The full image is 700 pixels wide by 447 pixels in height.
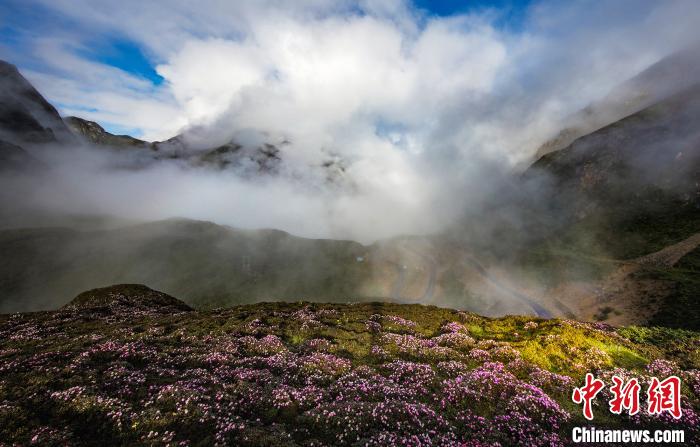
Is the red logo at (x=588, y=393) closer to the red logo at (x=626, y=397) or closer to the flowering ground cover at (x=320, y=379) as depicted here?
the flowering ground cover at (x=320, y=379)

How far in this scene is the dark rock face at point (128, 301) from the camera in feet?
145

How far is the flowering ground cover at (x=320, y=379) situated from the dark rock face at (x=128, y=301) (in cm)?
1275

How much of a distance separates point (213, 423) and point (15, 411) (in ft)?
28.5

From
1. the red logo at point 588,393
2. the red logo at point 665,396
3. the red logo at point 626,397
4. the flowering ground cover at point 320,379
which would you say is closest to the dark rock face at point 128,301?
the flowering ground cover at point 320,379

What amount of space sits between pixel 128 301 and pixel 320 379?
42.2 metres

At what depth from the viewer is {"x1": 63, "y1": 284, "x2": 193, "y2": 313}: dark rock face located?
4428 centimetres

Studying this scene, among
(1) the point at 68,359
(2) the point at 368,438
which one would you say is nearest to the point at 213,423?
(2) the point at 368,438

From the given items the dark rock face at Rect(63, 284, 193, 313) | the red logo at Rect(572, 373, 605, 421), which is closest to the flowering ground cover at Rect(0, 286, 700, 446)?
the red logo at Rect(572, 373, 605, 421)

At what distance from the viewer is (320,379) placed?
64.1 feet

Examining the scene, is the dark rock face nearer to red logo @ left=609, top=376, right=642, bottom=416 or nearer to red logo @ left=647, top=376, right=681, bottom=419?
red logo @ left=609, top=376, right=642, bottom=416

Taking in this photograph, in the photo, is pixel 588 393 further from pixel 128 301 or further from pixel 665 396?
pixel 128 301

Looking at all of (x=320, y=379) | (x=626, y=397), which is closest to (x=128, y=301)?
(x=320, y=379)

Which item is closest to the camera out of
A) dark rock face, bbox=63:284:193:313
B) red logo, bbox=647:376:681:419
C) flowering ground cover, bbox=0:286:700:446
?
flowering ground cover, bbox=0:286:700:446

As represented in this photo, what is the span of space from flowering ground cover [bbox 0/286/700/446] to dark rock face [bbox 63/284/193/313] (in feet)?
41.8
